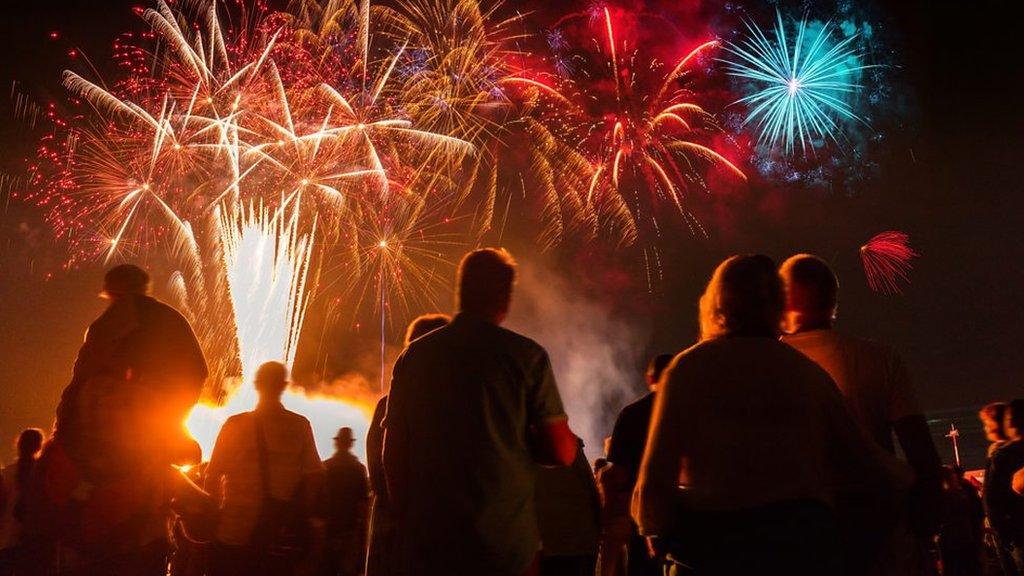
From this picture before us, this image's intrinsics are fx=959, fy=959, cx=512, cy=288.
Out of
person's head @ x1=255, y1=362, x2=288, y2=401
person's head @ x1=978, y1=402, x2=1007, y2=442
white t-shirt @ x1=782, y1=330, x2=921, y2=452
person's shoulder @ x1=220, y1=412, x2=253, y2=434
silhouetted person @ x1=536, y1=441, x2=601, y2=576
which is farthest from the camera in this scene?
person's head @ x1=978, y1=402, x2=1007, y2=442

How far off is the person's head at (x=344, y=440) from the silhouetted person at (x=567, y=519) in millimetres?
4553

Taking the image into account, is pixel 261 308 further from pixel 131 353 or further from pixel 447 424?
pixel 447 424

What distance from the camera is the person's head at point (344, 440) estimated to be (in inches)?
399

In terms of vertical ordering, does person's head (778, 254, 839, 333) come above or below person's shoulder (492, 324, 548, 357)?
above

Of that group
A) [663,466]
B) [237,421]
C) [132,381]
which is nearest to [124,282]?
[132,381]

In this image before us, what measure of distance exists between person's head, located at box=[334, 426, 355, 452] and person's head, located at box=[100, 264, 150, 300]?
200 inches

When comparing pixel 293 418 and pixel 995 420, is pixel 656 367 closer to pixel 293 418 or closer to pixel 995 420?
pixel 293 418

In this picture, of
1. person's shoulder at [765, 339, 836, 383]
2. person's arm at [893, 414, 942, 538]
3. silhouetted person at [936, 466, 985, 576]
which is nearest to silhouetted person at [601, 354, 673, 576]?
person's arm at [893, 414, 942, 538]

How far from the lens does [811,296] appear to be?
459cm

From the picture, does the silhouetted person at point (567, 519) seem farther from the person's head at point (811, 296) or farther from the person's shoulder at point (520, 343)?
the person's shoulder at point (520, 343)

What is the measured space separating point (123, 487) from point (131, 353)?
68 cm

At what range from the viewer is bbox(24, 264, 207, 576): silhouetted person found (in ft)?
15.8

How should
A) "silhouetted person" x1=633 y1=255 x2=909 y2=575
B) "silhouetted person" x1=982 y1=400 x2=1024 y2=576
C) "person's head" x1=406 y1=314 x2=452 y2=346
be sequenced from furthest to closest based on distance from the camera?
"silhouetted person" x1=982 y1=400 x2=1024 y2=576 < "person's head" x1=406 y1=314 x2=452 y2=346 < "silhouetted person" x1=633 y1=255 x2=909 y2=575

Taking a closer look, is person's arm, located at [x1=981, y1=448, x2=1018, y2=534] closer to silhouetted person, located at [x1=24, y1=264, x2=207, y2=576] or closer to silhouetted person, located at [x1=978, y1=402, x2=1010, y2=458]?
silhouetted person, located at [x1=978, y1=402, x2=1010, y2=458]
